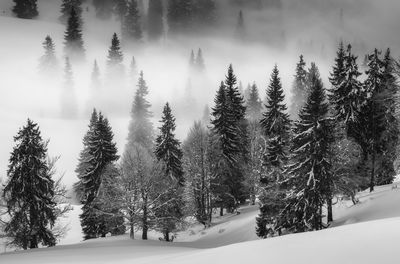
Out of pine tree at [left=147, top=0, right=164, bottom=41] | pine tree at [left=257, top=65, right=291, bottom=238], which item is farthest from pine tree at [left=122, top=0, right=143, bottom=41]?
pine tree at [left=257, top=65, right=291, bottom=238]

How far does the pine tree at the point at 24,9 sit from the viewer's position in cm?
11294

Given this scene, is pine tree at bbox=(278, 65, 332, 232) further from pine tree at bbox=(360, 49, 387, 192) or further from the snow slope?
the snow slope

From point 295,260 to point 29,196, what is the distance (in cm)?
2892

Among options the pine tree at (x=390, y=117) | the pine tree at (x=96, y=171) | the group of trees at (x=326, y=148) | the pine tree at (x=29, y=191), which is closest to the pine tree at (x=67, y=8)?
the pine tree at (x=96, y=171)

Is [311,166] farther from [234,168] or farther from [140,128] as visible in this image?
[140,128]

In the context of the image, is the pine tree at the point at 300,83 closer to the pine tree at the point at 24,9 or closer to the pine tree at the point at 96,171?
the pine tree at the point at 96,171

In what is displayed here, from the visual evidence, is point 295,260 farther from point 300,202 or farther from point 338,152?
point 338,152

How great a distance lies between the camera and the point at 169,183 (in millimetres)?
39281

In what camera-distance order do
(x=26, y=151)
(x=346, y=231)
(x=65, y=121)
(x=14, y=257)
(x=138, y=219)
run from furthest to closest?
(x=65, y=121) < (x=138, y=219) < (x=26, y=151) < (x=14, y=257) < (x=346, y=231)

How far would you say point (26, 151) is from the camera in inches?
1272

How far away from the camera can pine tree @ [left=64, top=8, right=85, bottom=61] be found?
321ft

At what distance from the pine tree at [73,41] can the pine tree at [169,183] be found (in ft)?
201

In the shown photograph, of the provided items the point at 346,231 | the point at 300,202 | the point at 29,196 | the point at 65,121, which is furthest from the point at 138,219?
the point at 65,121

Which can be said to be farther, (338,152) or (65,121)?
(65,121)
